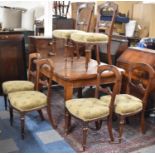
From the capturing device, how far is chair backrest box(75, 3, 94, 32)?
364cm

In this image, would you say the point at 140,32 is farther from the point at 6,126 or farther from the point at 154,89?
the point at 6,126

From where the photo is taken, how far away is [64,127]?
3.00 meters

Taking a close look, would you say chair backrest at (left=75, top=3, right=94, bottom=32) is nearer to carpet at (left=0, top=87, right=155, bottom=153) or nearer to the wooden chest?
the wooden chest

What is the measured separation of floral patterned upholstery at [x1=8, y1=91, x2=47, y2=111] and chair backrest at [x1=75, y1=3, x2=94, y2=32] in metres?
1.34

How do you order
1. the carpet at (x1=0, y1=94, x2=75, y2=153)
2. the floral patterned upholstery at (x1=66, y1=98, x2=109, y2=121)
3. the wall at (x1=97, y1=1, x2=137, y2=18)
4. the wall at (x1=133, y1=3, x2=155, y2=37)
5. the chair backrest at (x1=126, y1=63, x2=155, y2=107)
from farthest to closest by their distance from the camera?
the wall at (x1=97, y1=1, x2=137, y2=18)
the wall at (x1=133, y1=3, x2=155, y2=37)
the chair backrest at (x1=126, y1=63, x2=155, y2=107)
the carpet at (x1=0, y1=94, x2=75, y2=153)
the floral patterned upholstery at (x1=66, y1=98, x2=109, y2=121)

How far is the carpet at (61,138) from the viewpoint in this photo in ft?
8.43

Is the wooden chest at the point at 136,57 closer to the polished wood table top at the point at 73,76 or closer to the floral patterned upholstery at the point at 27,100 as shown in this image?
the polished wood table top at the point at 73,76

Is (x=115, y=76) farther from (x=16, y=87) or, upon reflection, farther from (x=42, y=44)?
(x=42, y=44)

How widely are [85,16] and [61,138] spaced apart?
1.88 meters

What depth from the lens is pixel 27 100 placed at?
106 inches

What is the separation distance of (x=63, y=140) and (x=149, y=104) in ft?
4.19

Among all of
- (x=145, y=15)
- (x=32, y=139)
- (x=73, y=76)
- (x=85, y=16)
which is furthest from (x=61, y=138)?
(x=145, y=15)

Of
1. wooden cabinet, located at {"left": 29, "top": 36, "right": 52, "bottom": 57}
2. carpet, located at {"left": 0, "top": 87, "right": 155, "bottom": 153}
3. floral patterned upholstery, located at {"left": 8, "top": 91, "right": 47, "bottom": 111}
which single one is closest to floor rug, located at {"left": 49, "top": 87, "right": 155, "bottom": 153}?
carpet, located at {"left": 0, "top": 87, "right": 155, "bottom": 153}

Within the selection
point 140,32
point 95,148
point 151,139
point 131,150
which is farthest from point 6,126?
point 140,32
